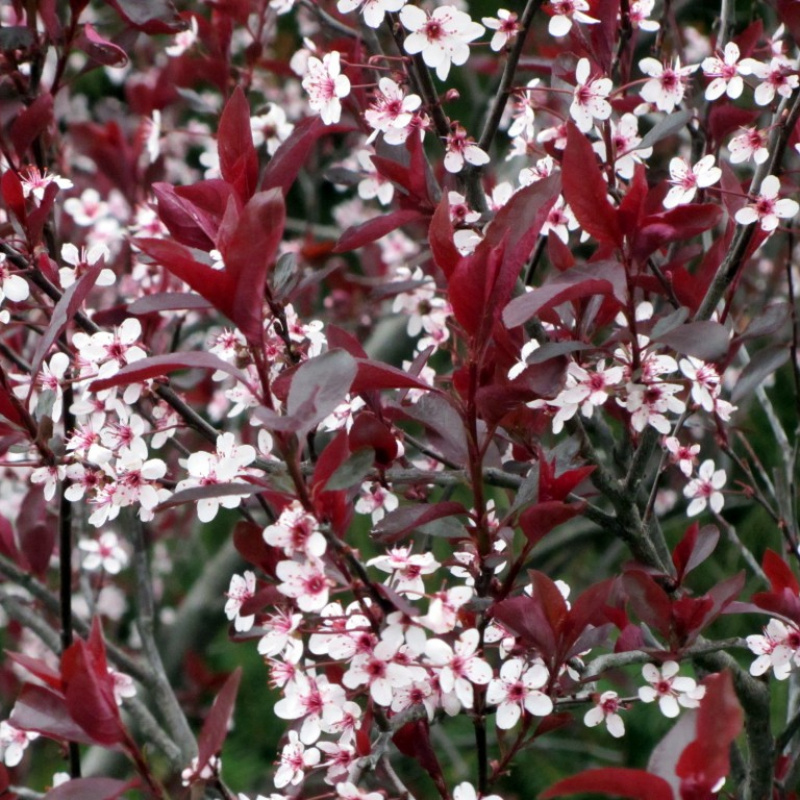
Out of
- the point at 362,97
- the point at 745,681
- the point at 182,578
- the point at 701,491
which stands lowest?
the point at 182,578

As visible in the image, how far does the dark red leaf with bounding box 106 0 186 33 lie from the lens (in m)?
1.58

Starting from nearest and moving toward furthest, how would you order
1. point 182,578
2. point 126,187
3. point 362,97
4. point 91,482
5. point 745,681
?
point 91,482 → point 745,681 → point 362,97 → point 126,187 → point 182,578

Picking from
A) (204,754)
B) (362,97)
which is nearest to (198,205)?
(362,97)

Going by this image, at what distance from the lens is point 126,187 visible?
2336 mm

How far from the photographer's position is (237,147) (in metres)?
1.21

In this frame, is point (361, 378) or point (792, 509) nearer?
point (361, 378)

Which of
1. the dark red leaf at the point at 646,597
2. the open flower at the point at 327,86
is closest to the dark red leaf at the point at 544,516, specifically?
the dark red leaf at the point at 646,597

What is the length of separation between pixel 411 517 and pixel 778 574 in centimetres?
45

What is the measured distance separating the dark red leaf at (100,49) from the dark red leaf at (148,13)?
0.05 meters

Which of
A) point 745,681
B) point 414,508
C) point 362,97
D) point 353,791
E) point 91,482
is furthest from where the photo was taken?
point 362,97

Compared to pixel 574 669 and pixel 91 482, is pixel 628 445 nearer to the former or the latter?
pixel 574 669

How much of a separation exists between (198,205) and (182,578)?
9.86ft

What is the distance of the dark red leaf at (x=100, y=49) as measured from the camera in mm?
1562

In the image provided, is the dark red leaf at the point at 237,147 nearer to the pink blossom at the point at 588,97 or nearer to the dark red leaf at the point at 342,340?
the dark red leaf at the point at 342,340
